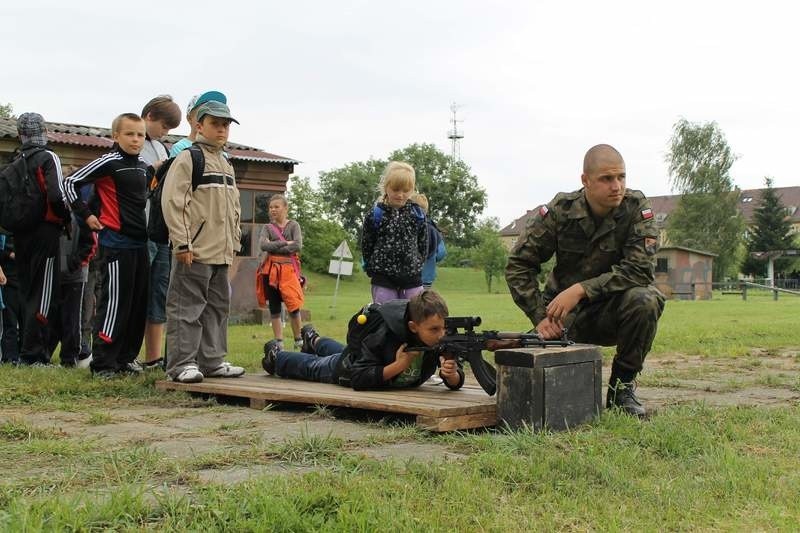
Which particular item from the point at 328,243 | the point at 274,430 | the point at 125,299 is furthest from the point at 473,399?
the point at 328,243

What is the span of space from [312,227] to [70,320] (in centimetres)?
5839

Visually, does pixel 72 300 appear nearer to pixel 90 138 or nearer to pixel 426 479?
pixel 426 479

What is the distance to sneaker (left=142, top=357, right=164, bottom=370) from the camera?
7.39 meters

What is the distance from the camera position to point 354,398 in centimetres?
516

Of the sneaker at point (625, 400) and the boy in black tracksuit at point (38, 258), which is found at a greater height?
the boy in black tracksuit at point (38, 258)

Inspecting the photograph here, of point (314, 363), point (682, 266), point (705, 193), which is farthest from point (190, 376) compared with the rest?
point (705, 193)

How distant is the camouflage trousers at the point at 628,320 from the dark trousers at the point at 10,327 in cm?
555

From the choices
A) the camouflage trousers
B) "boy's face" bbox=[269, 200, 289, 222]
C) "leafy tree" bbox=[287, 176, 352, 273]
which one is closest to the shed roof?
"boy's face" bbox=[269, 200, 289, 222]

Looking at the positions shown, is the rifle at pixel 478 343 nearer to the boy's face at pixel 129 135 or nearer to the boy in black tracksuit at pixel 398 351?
the boy in black tracksuit at pixel 398 351

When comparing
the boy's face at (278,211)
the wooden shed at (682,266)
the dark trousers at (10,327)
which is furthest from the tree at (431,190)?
the dark trousers at (10,327)

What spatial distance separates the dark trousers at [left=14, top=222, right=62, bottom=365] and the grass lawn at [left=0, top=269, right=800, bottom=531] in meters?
2.81

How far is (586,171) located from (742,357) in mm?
5194

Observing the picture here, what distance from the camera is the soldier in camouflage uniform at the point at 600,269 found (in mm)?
5348

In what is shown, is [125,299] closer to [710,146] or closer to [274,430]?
[274,430]
